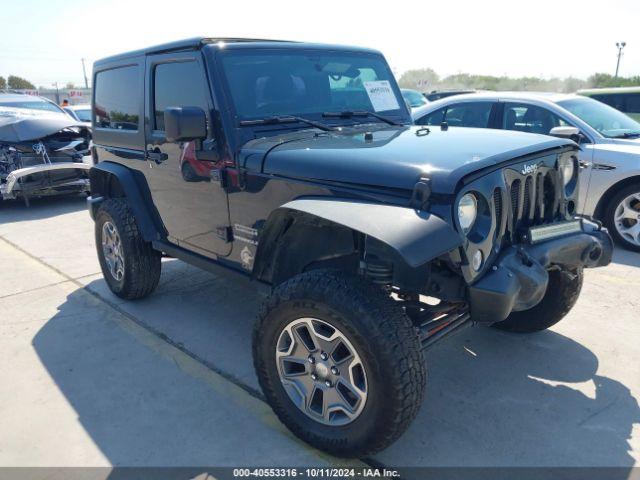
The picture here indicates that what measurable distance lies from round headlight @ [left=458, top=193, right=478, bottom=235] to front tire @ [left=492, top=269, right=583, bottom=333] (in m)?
1.18

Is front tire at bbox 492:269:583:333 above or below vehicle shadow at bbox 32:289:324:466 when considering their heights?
above

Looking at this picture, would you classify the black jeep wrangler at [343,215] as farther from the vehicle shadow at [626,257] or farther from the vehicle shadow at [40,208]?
the vehicle shadow at [40,208]

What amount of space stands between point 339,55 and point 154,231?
6.47 feet

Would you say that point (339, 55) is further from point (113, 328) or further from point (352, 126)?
point (113, 328)

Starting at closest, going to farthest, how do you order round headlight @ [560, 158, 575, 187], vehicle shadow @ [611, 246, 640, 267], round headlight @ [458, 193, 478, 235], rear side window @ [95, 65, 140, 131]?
round headlight @ [458, 193, 478, 235], round headlight @ [560, 158, 575, 187], rear side window @ [95, 65, 140, 131], vehicle shadow @ [611, 246, 640, 267]

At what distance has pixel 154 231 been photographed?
4.20m

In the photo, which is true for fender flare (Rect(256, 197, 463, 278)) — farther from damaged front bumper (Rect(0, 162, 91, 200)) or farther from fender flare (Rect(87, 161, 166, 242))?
damaged front bumper (Rect(0, 162, 91, 200))

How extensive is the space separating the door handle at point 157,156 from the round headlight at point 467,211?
2252 mm

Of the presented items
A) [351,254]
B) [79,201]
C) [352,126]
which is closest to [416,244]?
[351,254]

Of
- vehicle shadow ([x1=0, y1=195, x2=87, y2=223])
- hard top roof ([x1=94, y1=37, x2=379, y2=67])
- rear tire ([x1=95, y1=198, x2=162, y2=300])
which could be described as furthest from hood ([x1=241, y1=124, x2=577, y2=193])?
vehicle shadow ([x1=0, y1=195, x2=87, y2=223])

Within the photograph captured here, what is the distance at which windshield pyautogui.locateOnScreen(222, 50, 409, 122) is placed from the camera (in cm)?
330

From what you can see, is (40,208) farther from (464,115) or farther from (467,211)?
(467,211)

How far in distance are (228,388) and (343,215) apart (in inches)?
59.0

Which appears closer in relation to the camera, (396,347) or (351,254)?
(396,347)
